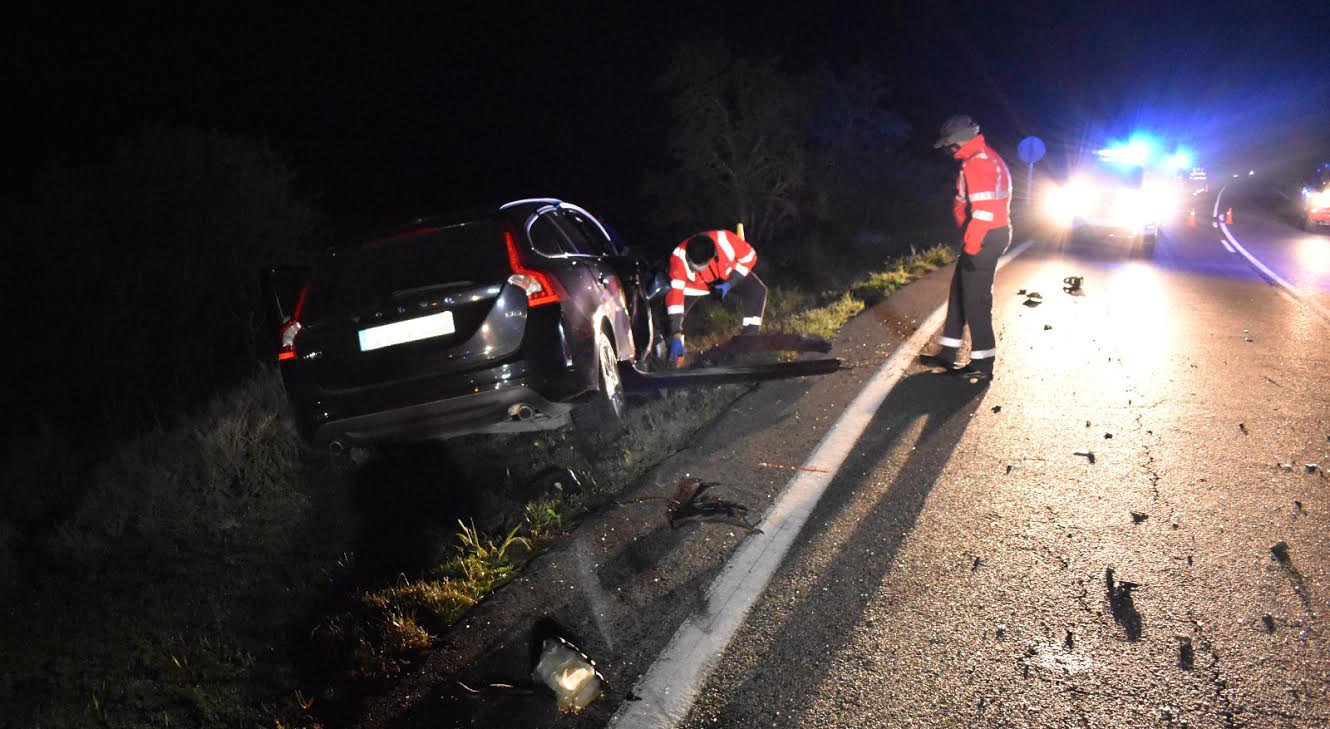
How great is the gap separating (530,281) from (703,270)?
2.83 metres

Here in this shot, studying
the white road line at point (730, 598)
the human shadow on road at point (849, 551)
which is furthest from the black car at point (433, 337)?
the human shadow on road at point (849, 551)

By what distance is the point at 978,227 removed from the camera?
6.89m

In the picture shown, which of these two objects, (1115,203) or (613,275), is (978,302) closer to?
(613,275)

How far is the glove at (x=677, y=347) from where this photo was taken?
772 cm

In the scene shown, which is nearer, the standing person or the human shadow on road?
the human shadow on road

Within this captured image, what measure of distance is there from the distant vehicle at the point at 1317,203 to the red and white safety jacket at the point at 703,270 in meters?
20.2

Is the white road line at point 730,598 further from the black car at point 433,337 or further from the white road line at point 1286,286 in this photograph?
the white road line at point 1286,286

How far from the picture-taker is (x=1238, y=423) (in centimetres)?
544

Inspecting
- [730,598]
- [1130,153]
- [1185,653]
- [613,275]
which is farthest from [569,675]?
[1130,153]

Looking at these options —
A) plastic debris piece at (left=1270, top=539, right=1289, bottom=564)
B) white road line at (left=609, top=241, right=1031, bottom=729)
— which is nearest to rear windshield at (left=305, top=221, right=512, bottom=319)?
white road line at (left=609, top=241, right=1031, bottom=729)

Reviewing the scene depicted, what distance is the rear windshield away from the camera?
5.04m

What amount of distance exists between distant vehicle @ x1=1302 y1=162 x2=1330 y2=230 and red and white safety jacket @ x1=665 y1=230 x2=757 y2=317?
795 inches

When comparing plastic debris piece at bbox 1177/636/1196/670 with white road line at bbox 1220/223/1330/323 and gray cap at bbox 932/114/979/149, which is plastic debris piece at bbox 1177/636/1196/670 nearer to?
gray cap at bbox 932/114/979/149

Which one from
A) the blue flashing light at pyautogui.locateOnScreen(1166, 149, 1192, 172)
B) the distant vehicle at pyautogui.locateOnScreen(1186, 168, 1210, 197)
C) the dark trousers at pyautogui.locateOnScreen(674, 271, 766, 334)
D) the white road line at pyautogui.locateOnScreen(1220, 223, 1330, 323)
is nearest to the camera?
the dark trousers at pyautogui.locateOnScreen(674, 271, 766, 334)
